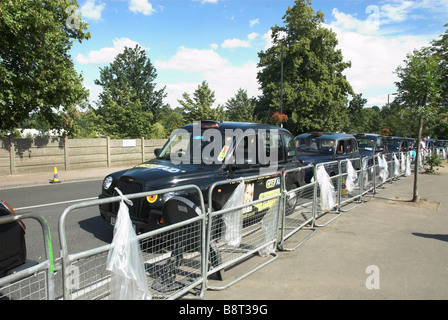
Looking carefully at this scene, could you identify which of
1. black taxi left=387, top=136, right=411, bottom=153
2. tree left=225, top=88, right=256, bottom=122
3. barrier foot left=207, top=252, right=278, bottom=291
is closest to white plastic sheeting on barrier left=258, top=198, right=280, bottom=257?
barrier foot left=207, top=252, right=278, bottom=291

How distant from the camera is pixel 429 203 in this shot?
331 inches

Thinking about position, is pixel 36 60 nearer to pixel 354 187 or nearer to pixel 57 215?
pixel 57 215

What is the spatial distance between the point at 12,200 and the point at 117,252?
8.17 metres

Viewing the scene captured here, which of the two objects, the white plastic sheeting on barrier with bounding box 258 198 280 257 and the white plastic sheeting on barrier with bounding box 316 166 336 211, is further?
the white plastic sheeting on barrier with bounding box 316 166 336 211

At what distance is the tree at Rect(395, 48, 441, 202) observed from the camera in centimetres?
792

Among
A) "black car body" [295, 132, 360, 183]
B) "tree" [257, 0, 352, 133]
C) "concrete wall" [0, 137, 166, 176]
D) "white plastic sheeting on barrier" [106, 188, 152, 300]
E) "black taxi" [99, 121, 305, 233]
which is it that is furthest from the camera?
"tree" [257, 0, 352, 133]

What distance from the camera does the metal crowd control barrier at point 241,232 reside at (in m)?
3.66

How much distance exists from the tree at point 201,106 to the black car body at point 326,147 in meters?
26.3

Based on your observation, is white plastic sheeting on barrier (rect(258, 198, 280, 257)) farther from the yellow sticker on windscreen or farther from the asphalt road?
the asphalt road

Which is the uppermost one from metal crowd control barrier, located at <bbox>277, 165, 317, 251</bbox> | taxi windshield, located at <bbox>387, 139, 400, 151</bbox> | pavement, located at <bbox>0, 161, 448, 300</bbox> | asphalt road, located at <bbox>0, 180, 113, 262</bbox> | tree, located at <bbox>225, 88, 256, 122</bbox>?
tree, located at <bbox>225, 88, 256, 122</bbox>

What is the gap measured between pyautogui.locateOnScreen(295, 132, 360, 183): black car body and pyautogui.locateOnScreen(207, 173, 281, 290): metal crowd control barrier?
448cm

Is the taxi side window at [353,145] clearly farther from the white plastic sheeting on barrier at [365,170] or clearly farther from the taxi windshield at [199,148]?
the taxi windshield at [199,148]

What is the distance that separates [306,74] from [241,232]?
109ft
